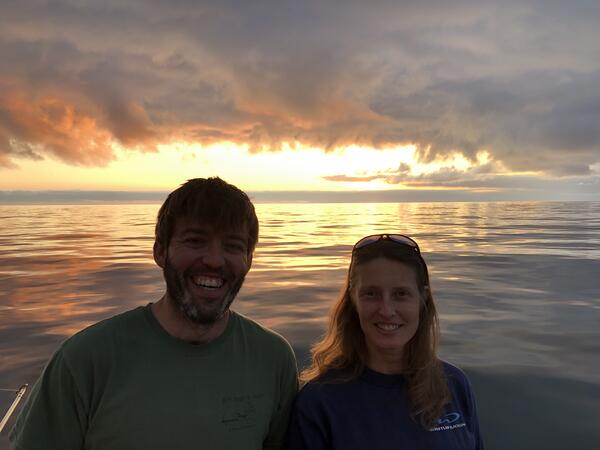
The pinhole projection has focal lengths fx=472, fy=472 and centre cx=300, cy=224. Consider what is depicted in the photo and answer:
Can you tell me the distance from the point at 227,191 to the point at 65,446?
1.45m

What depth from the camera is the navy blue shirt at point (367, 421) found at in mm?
2625

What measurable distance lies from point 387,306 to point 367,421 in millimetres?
663

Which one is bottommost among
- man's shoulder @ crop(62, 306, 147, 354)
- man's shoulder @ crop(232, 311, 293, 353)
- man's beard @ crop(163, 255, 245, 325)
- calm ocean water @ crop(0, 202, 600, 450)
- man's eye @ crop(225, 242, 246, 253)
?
calm ocean water @ crop(0, 202, 600, 450)

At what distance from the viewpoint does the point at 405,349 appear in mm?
3039

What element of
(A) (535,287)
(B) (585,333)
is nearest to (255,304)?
(B) (585,333)

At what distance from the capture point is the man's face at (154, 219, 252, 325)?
241 centimetres

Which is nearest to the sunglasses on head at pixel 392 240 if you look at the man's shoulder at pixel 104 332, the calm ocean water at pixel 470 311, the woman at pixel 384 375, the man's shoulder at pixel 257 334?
the woman at pixel 384 375

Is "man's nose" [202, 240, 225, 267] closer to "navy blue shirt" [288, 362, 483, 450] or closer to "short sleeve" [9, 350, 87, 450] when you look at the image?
"short sleeve" [9, 350, 87, 450]

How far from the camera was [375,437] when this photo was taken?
8.60 ft

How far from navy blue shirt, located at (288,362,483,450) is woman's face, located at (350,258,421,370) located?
180 mm

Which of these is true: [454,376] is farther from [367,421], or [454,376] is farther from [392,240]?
[392,240]

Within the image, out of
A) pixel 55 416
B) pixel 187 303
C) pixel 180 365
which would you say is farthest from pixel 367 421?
pixel 55 416

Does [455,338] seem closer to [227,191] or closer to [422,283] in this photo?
[422,283]

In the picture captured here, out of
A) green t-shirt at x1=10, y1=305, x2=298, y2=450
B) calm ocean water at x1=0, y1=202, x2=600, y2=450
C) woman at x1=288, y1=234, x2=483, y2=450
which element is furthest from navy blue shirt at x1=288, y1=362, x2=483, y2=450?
calm ocean water at x1=0, y1=202, x2=600, y2=450
